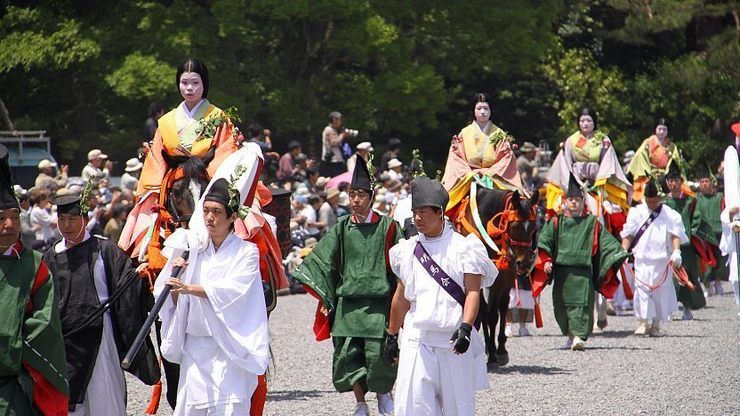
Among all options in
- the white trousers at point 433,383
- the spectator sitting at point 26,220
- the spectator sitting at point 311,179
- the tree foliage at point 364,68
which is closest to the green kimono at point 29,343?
the white trousers at point 433,383

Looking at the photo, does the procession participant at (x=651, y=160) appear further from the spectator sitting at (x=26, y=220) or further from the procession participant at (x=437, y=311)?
the procession participant at (x=437, y=311)

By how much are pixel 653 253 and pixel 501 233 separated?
137 inches

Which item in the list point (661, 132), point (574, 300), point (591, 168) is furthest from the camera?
point (661, 132)

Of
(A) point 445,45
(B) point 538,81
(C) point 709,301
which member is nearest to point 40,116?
(A) point 445,45

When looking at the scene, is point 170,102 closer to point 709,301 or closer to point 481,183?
point 709,301

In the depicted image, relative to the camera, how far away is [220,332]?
24.2 feet

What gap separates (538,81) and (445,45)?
5.41m

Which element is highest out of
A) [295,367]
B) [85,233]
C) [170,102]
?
[170,102]

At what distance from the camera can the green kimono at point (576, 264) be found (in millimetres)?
14203

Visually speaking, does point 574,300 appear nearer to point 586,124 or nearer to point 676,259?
point 676,259

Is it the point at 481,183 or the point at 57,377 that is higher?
the point at 481,183

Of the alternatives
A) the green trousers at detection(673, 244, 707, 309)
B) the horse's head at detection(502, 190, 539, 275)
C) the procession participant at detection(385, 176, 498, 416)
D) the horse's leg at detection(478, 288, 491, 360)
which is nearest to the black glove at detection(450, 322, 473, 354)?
the procession participant at detection(385, 176, 498, 416)

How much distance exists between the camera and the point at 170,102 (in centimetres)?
2538

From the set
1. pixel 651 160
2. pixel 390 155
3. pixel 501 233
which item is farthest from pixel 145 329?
pixel 390 155
